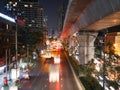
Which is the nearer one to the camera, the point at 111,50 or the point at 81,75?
the point at 111,50

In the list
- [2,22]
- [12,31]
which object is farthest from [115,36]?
[12,31]

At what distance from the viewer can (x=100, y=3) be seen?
21891mm

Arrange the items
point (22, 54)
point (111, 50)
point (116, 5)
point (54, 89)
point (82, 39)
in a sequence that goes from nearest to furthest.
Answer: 1. point (116, 5)
2. point (111, 50)
3. point (54, 89)
4. point (82, 39)
5. point (22, 54)

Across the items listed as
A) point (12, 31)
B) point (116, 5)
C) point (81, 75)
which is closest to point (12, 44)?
point (12, 31)

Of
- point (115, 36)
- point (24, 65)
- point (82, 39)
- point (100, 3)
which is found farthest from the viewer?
point (24, 65)

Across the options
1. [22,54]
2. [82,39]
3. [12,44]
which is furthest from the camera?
[22,54]

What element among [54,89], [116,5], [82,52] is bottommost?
[54,89]

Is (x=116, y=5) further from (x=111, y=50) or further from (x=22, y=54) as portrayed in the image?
(x=22, y=54)

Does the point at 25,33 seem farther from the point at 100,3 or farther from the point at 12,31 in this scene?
the point at 100,3

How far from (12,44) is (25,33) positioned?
18930mm

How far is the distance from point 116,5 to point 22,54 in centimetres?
6978

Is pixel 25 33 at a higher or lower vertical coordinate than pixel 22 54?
higher

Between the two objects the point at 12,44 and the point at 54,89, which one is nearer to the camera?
the point at 54,89

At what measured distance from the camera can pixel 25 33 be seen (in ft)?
311
